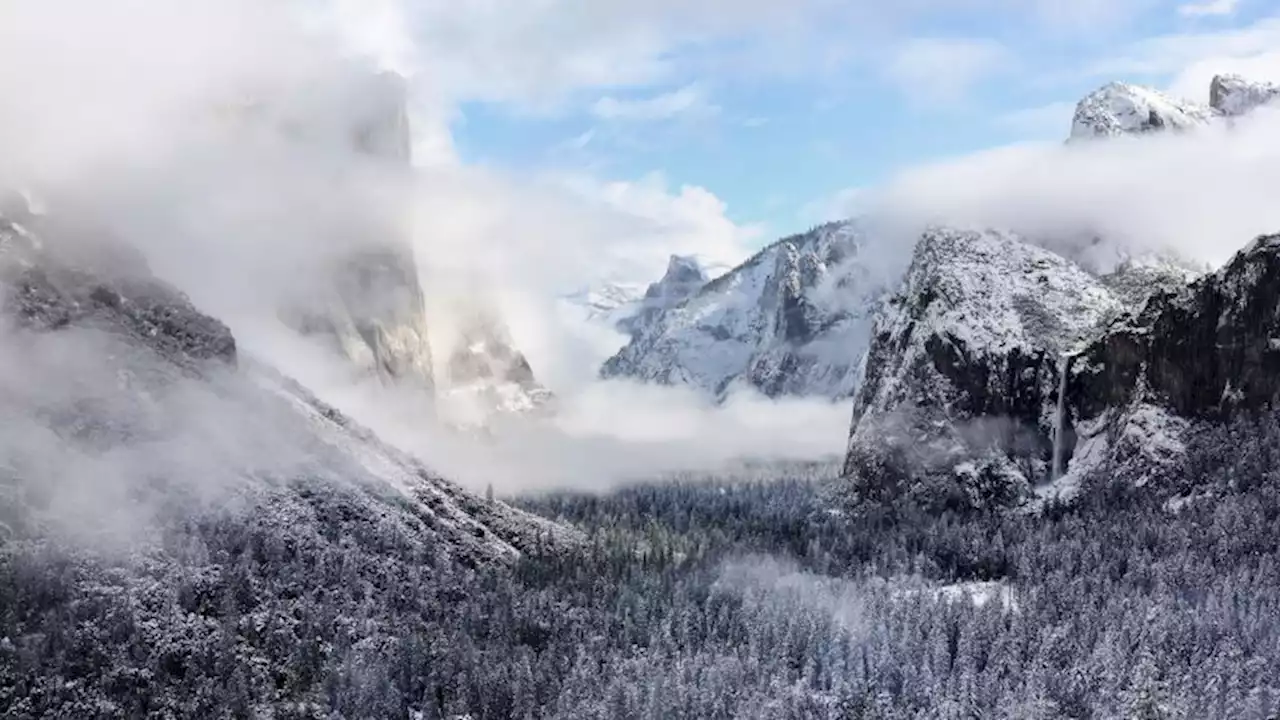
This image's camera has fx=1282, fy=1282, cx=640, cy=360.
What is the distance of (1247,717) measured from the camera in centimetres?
19800

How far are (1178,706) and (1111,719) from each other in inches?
403

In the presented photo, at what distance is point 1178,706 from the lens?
198500 mm

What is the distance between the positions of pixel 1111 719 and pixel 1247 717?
20417 millimetres

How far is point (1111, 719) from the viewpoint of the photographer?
656 feet

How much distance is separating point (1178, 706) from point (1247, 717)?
34.7ft
